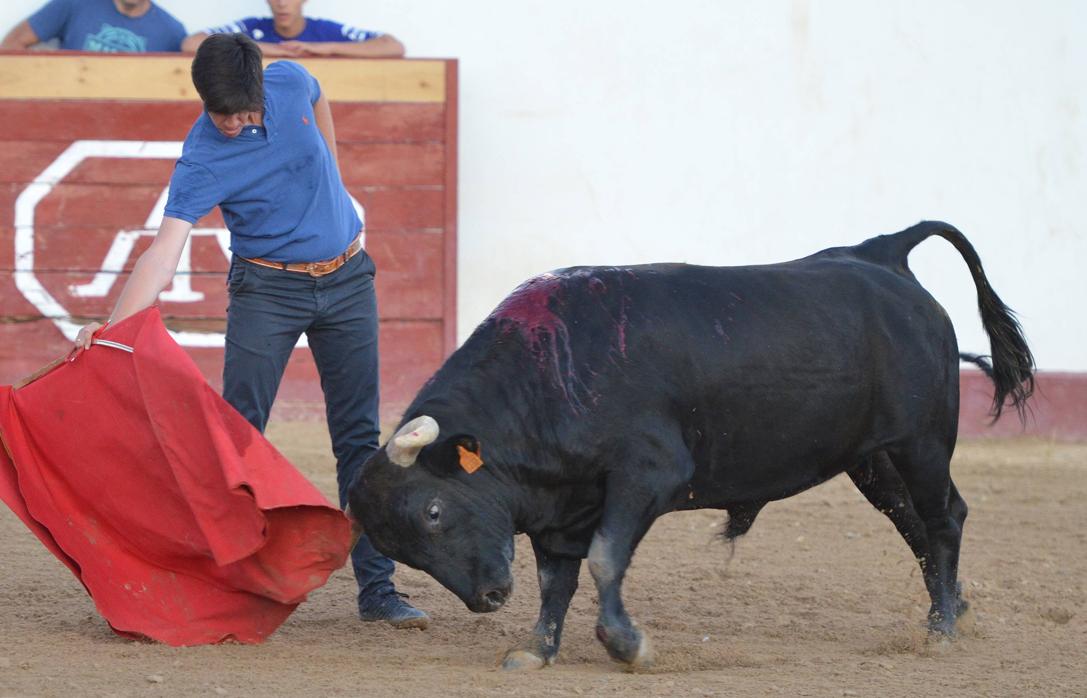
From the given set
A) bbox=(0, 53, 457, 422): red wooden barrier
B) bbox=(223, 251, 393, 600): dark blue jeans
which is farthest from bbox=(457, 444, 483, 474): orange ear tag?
bbox=(0, 53, 457, 422): red wooden barrier

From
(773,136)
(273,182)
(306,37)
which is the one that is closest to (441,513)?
(273,182)

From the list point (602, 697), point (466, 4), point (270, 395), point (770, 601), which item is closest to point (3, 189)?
point (466, 4)

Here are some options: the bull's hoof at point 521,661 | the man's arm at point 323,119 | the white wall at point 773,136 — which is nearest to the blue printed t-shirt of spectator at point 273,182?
the man's arm at point 323,119

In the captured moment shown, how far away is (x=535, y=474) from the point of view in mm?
4004

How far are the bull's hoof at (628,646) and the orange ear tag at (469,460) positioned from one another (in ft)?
1.79

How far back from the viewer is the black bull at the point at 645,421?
3.88 m

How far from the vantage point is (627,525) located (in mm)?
3963

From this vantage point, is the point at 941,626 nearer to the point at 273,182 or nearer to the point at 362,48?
the point at 273,182

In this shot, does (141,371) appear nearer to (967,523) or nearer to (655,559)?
(655,559)

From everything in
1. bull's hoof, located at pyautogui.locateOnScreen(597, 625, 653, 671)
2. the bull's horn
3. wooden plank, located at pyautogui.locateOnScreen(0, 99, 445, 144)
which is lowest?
bull's hoof, located at pyautogui.locateOnScreen(597, 625, 653, 671)

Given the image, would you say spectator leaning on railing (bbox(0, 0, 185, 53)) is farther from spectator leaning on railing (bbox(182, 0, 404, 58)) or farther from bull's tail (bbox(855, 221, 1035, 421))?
bull's tail (bbox(855, 221, 1035, 421))

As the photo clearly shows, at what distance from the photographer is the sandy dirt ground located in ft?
12.4

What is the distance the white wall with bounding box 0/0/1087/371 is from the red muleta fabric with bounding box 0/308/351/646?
4179mm

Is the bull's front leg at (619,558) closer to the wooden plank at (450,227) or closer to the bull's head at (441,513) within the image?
the bull's head at (441,513)
